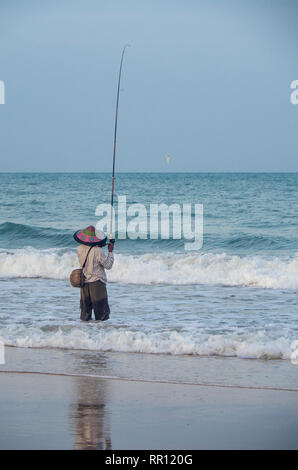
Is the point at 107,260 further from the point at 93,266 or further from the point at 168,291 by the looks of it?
the point at 168,291

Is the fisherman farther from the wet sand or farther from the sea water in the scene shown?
the wet sand

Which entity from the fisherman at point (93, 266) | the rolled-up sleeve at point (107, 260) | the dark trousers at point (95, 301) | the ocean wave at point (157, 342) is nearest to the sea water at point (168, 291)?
the ocean wave at point (157, 342)

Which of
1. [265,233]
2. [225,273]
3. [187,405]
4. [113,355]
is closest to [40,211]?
[265,233]

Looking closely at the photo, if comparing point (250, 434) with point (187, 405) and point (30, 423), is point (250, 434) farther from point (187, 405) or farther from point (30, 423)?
point (30, 423)

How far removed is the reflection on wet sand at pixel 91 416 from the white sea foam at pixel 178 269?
7348 mm

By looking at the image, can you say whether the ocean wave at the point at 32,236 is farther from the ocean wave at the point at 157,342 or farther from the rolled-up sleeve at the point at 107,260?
the ocean wave at the point at 157,342

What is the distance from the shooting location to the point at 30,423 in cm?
474

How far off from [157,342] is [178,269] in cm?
717

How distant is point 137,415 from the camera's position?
Result: 16.4 feet

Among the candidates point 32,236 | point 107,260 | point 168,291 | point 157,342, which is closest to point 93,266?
point 107,260

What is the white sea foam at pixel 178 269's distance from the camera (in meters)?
13.3
